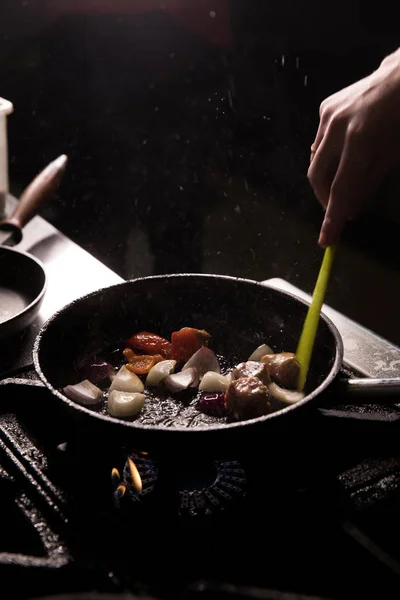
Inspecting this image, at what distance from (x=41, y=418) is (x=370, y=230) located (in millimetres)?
3220

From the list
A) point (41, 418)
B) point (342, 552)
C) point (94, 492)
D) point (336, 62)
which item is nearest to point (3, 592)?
point (94, 492)

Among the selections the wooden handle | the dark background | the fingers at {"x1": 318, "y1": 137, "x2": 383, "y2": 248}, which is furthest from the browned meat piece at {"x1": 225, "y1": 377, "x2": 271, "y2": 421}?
the dark background

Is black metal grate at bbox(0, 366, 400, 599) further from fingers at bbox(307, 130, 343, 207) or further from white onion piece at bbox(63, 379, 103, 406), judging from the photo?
fingers at bbox(307, 130, 343, 207)

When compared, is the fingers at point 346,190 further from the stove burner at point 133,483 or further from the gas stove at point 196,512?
the stove burner at point 133,483

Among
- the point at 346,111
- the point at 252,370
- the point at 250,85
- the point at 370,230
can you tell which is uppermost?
the point at 346,111

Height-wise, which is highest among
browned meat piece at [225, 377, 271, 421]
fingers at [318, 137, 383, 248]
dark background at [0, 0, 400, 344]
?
fingers at [318, 137, 383, 248]

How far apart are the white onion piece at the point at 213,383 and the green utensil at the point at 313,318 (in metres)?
0.16

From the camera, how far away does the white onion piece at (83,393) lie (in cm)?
122

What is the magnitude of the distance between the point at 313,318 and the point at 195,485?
0.41m

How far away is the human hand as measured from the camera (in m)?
1.21

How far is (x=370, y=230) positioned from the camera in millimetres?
3959

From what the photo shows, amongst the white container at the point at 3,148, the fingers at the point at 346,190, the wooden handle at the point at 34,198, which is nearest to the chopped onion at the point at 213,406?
the fingers at the point at 346,190

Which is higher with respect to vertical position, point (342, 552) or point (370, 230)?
point (342, 552)

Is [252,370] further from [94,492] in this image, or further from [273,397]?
[94,492]
